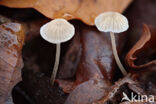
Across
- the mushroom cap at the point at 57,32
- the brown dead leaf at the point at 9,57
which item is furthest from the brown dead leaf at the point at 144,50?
the brown dead leaf at the point at 9,57

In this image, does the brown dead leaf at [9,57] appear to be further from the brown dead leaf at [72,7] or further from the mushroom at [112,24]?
the mushroom at [112,24]

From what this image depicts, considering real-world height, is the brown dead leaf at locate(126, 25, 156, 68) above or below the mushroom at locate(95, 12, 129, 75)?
below

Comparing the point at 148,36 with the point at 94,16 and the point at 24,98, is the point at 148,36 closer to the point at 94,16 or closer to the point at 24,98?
the point at 94,16

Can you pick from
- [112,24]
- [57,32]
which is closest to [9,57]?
[57,32]

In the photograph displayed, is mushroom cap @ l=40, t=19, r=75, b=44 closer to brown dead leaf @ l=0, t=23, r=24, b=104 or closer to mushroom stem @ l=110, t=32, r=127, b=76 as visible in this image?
brown dead leaf @ l=0, t=23, r=24, b=104

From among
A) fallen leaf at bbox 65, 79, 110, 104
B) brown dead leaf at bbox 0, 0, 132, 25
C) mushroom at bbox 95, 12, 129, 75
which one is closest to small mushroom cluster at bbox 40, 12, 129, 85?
mushroom at bbox 95, 12, 129, 75

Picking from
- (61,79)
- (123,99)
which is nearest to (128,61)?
(123,99)
